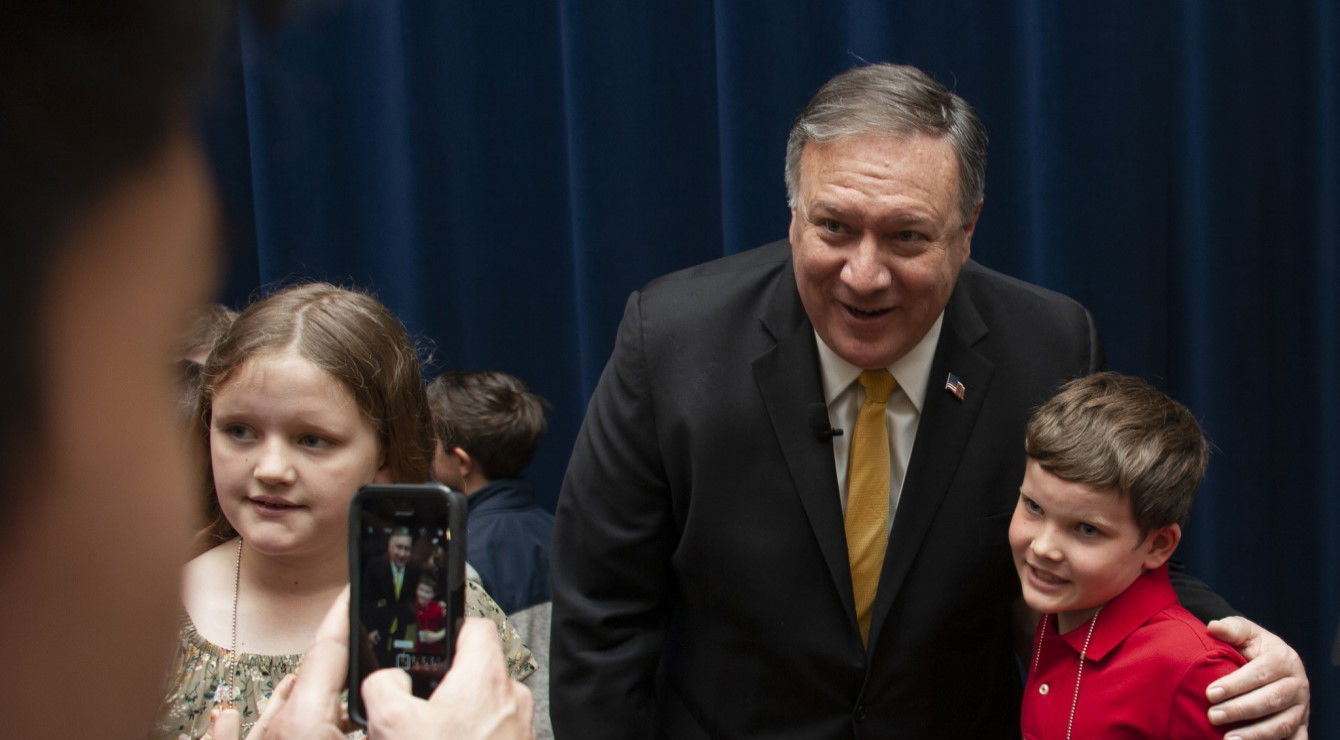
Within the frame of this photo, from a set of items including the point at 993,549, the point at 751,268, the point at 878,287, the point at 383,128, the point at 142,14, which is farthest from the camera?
the point at 383,128

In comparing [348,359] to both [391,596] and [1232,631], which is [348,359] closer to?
[391,596]

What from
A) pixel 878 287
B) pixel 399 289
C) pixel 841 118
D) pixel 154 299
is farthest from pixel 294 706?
pixel 399 289

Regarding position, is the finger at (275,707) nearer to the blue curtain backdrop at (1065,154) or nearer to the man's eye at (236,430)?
the man's eye at (236,430)

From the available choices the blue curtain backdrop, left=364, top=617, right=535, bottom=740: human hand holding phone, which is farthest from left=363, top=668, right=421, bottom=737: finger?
the blue curtain backdrop

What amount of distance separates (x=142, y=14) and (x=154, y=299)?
0.31 feet

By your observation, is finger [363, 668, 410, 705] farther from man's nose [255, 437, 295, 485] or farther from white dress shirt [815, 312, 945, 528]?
white dress shirt [815, 312, 945, 528]

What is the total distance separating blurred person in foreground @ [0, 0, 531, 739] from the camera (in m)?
0.43

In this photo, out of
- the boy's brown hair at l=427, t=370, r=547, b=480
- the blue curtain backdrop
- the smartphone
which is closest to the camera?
the smartphone

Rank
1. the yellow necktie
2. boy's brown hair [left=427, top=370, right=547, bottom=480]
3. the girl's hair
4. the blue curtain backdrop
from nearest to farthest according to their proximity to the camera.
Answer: the girl's hair → the yellow necktie → boy's brown hair [left=427, top=370, right=547, bottom=480] → the blue curtain backdrop

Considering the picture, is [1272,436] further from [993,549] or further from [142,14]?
[142,14]

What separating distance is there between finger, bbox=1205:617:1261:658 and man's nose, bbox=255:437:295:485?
1255mm

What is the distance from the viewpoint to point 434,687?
114cm

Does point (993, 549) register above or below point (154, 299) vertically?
below

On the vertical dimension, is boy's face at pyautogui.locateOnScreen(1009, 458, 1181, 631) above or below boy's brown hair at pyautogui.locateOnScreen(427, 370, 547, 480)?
above
